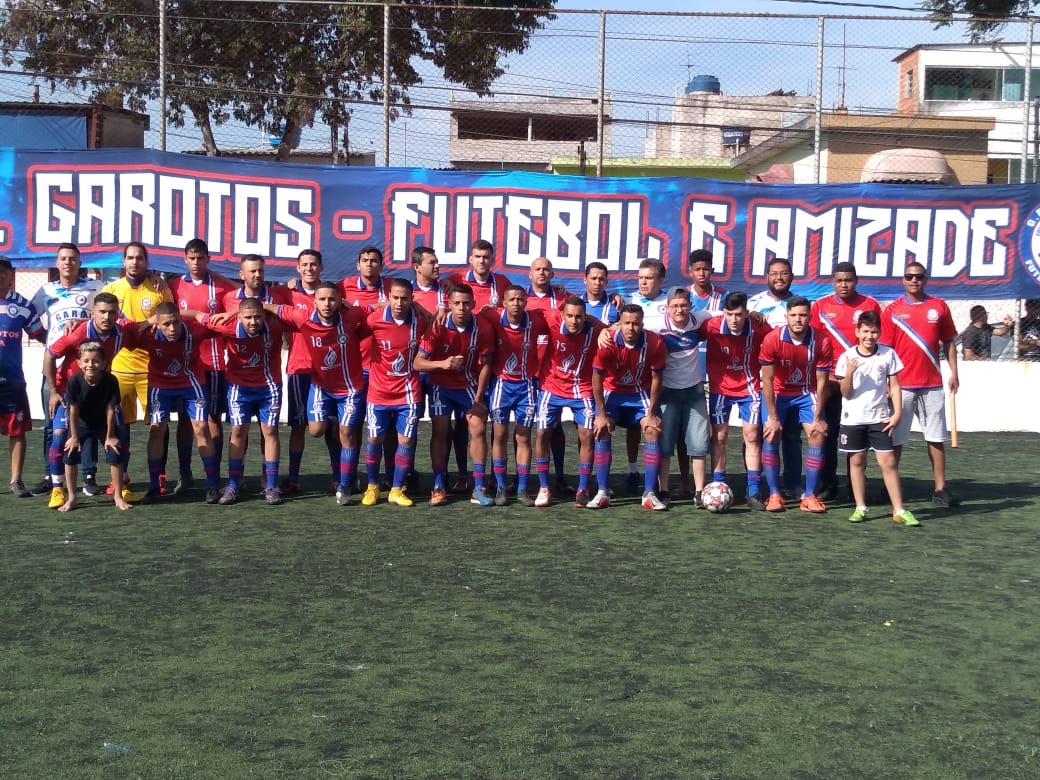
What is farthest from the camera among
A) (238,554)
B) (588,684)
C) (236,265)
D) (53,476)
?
(236,265)

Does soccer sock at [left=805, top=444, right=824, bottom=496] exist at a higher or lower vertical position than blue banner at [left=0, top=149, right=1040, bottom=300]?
lower

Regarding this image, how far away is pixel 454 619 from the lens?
5898mm

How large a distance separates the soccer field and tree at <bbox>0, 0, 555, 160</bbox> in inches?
243

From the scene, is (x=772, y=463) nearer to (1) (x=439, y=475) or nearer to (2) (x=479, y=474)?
(2) (x=479, y=474)

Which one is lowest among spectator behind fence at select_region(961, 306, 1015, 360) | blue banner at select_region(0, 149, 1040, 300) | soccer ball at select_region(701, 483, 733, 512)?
soccer ball at select_region(701, 483, 733, 512)

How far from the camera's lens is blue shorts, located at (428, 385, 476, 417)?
9.03m

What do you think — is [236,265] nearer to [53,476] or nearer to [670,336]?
[53,476]

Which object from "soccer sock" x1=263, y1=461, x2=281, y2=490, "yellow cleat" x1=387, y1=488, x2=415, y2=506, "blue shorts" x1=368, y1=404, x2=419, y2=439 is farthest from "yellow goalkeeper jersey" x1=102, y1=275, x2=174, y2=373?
"yellow cleat" x1=387, y1=488, x2=415, y2=506

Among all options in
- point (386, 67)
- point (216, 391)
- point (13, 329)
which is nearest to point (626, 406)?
point (216, 391)

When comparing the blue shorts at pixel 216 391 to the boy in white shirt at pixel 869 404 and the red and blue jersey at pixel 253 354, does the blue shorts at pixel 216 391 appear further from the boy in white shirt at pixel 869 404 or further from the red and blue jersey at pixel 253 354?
the boy in white shirt at pixel 869 404

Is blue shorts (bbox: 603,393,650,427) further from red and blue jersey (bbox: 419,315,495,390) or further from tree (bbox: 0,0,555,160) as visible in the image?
tree (bbox: 0,0,555,160)

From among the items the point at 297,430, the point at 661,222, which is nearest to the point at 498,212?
the point at 661,222

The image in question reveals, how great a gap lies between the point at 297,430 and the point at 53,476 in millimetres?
1864

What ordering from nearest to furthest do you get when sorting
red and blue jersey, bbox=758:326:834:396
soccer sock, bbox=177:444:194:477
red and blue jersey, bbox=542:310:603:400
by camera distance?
red and blue jersey, bbox=758:326:834:396, red and blue jersey, bbox=542:310:603:400, soccer sock, bbox=177:444:194:477
